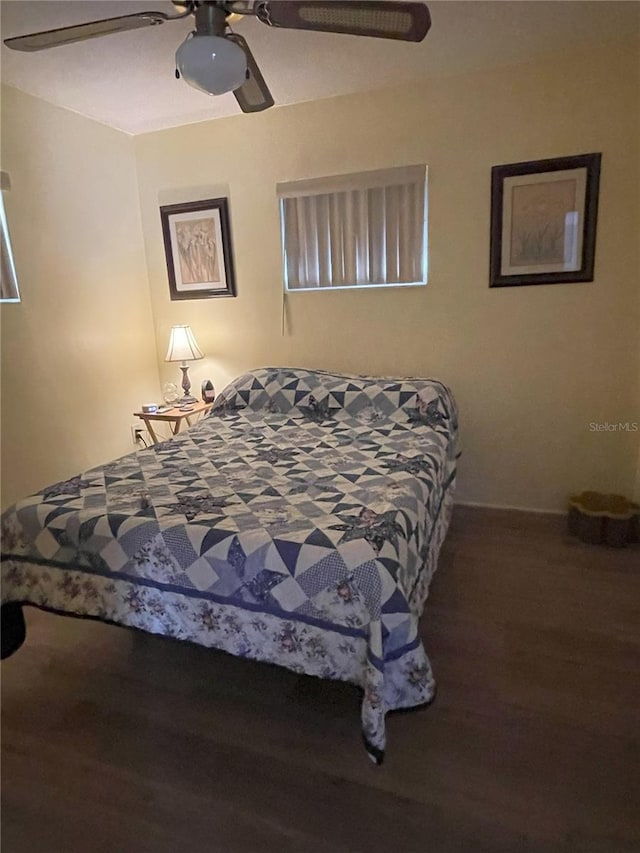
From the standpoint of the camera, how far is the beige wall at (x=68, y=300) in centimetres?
282

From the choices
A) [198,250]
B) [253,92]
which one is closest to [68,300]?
[198,250]

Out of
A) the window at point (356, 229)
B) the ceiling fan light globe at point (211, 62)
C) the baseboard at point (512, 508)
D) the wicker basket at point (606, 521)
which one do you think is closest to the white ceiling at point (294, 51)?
→ the window at point (356, 229)

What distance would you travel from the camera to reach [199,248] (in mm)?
3523

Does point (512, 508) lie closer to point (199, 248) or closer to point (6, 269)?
point (199, 248)

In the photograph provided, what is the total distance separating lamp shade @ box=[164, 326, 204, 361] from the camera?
3396 millimetres

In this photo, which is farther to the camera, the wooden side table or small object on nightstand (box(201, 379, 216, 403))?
small object on nightstand (box(201, 379, 216, 403))

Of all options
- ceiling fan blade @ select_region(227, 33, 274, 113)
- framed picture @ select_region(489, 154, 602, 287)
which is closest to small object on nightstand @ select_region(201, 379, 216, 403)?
ceiling fan blade @ select_region(227, 33, 274, 113)

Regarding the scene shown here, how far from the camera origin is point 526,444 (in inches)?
120

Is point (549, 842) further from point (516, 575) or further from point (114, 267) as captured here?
point (114, 267)

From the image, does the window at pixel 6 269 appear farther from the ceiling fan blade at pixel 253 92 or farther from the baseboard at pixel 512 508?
the baseboard at pixel 512 508

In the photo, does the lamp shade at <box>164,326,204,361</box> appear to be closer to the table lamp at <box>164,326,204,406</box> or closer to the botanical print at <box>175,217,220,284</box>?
the table lamp at <box>164,326,204,406</box>

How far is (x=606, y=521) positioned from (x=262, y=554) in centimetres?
197

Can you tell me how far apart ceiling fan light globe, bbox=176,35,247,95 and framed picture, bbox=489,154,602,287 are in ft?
5.59

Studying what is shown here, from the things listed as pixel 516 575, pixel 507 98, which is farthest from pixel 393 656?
pixel 507 98
